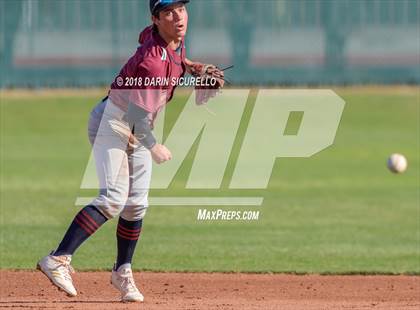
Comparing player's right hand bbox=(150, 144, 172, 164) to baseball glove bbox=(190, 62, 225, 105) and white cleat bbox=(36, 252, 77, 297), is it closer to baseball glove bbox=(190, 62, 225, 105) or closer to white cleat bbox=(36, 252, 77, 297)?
baseball glove bbox=(190, 62, 225, 105)

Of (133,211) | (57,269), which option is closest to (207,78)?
(133,211)

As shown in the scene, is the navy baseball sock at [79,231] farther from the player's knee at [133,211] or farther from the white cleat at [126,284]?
the white cleat at [126,284]

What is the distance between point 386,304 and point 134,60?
2891mm

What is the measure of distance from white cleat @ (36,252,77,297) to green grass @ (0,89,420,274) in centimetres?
319

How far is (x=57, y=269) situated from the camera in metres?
7.73

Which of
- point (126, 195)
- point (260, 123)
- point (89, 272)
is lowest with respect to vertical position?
point (260, 123)

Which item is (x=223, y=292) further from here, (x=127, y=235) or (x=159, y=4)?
(x=159, y=4)

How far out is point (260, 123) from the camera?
28.5 metres

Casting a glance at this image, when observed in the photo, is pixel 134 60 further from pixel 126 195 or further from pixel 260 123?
pixel 260 123

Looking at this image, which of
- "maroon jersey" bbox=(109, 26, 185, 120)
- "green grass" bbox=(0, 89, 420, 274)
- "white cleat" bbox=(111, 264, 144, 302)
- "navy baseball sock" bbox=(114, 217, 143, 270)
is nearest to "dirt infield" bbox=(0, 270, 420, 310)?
"white cleat" bbox=(111, 264, 144, 302)

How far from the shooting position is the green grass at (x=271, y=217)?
11.6 m

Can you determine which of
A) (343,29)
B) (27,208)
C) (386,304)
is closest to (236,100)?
(343,29)

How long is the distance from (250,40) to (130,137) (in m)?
21.1

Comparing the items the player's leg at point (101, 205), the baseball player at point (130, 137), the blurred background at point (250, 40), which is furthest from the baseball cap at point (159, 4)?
the blurred background at point (250, 40)
